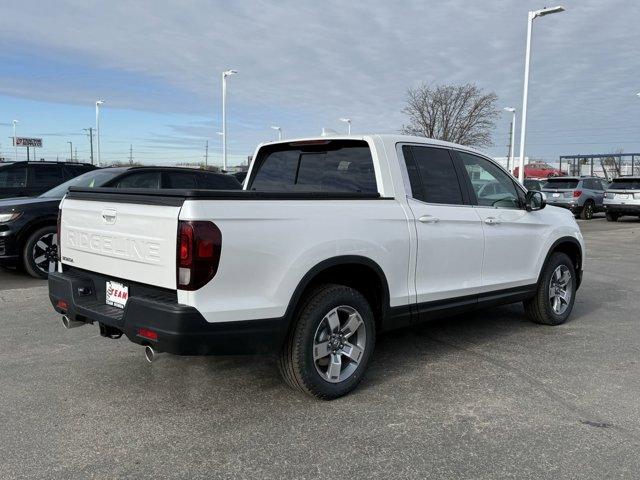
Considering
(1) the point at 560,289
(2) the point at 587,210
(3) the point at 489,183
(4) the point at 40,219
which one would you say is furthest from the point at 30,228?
(2) the point at 587,210

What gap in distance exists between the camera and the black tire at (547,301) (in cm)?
591

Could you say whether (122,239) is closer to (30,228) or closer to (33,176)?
(30,228)

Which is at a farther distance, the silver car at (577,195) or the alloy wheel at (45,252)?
the silver car at (577,195)

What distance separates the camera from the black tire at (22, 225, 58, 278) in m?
8.25

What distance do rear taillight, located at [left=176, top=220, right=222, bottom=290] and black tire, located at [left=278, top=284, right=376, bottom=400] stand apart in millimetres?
788

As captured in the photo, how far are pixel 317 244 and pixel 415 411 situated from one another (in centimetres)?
131

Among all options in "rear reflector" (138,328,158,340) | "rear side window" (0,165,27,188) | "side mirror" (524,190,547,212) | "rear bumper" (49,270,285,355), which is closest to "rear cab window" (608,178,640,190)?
"side mirror" (524,190,547,212)

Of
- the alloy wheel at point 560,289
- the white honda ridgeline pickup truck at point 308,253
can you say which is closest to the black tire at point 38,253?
the white honda ridgeline pickup truck at point 308,253

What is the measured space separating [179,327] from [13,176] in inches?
405

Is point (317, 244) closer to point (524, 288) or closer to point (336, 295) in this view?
point (336, 295)

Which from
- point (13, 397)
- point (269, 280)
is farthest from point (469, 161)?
point (13, 397)

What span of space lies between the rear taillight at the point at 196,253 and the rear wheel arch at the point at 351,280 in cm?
62

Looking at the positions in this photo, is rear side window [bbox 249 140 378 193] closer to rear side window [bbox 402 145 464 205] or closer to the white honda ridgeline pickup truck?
the white honda ridgeline pickup truck

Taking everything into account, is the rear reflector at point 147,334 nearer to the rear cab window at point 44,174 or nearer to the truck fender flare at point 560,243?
the truck fender flare at point 560,243
